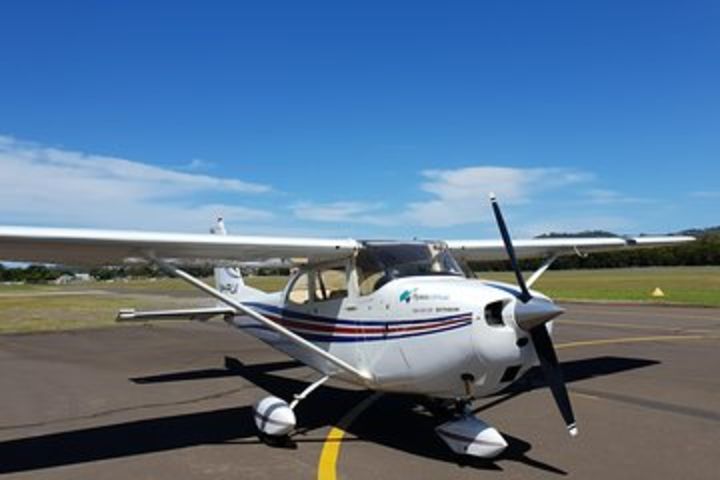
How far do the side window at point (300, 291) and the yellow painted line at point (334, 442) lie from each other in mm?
1536

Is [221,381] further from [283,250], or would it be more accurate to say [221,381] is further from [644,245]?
[644,245]

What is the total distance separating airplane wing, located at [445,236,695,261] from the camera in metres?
9.99

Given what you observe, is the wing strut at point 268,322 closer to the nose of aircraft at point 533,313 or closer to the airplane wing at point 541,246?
the nose of aircraft at point 533,313

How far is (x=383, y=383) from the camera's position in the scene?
7219 mm

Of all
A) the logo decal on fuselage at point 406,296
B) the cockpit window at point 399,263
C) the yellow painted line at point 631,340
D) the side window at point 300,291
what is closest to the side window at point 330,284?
the side window at point 300,291

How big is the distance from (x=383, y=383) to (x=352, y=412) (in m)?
1.44

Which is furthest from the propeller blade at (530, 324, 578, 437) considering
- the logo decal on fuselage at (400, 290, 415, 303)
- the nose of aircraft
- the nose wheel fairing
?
the logo decal on fuselage at (400, 290, 415, 303)

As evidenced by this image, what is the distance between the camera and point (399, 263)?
7.38 m

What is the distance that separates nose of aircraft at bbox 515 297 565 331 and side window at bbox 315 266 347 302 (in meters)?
2.50

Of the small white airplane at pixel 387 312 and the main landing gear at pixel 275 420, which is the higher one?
the small white airplane at pixel 387 312

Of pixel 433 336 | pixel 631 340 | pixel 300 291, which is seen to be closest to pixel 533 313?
pixel 433 336

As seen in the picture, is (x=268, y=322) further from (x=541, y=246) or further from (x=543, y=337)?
(x=541, y=246)

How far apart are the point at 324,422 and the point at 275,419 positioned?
105 cm

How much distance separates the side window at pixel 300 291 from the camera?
349 inches
